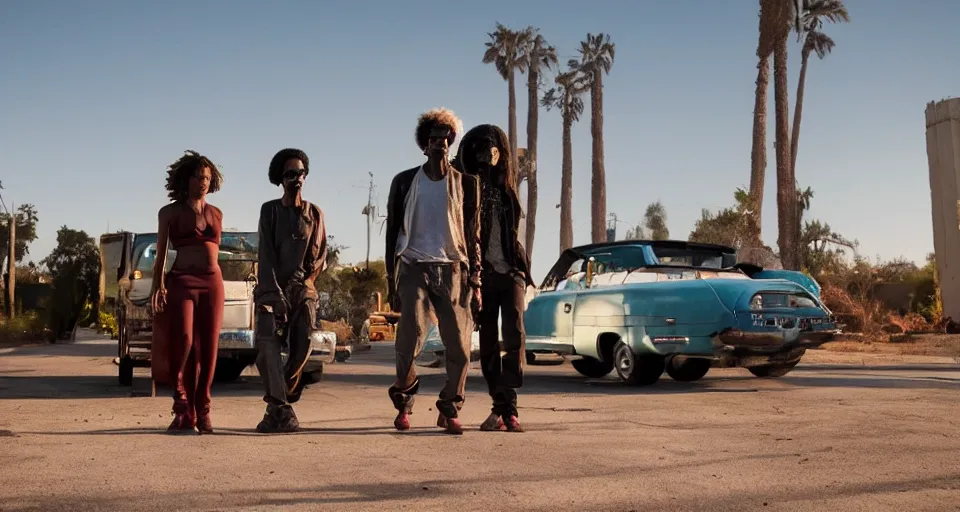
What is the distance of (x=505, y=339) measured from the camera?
8.12m

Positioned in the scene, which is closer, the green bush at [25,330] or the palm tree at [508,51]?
the green bush at [25,330]

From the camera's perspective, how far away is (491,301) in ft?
26.7

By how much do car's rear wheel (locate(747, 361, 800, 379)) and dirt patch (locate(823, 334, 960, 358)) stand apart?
27.6 ft

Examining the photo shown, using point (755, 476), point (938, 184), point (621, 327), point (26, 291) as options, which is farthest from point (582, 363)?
point (26, 291)

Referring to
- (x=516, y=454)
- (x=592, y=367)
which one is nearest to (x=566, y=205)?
(x=592, y=367)

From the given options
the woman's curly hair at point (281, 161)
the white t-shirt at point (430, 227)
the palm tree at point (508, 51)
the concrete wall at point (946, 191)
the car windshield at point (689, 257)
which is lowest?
the white t-shirt at point (430, 227)

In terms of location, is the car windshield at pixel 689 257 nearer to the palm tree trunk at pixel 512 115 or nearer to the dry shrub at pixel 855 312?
the dry shrub at pixel 855 312

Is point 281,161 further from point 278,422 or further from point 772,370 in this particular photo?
point 772,370

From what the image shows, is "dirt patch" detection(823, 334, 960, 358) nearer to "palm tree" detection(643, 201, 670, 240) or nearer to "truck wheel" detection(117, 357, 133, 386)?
"truck wheel" detection(117, 357, 133, 386)

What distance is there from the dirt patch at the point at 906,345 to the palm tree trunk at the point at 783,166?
351 inches

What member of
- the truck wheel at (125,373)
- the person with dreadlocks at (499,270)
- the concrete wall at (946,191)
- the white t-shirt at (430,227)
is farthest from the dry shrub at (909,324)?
the white t-shirt at (430,227)

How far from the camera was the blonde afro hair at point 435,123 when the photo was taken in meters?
7.97

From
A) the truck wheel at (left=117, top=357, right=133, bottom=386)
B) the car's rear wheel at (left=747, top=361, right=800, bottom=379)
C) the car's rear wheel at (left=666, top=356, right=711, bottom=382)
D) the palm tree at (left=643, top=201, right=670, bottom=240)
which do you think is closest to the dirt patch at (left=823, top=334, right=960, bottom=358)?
the car's rear wheel at (left=747, top=361, right=800, bottom=379)

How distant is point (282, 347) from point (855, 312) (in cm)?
2400
